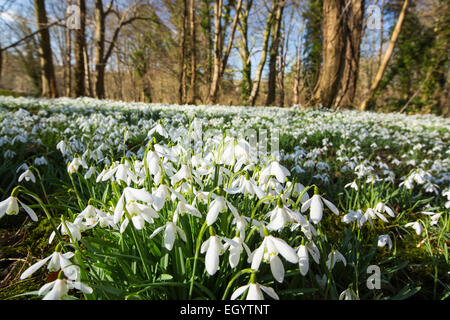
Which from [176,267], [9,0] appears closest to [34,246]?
[176,267]

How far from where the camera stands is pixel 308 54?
22750 millimetres

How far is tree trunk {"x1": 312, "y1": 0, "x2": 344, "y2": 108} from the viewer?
8.32m

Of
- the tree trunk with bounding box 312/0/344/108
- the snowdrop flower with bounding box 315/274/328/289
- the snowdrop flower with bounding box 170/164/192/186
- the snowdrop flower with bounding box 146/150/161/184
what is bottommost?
the snowdrop flower with bounding box 315/274/328/289

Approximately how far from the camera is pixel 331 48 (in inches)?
334

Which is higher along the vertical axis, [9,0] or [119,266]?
[9,0]

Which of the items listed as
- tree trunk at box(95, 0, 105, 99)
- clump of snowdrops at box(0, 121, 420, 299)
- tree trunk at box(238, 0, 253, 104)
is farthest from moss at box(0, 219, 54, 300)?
tree trunk at box(238, 0, 253, 104)

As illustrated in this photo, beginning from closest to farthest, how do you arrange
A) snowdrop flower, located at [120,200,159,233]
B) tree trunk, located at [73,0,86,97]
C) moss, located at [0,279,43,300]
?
snowdrop flower, located at [120,200,159,233]
moss, located at [0,279,43,300]
tree trunk, located at [73,0,86,97]

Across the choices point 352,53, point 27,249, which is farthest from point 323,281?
point 352,53

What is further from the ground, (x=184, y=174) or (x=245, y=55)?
(x=245, y=55)

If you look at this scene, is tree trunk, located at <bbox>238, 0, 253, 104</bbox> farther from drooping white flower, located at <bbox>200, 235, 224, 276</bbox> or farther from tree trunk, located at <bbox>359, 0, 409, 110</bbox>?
drooping white flower, located at <bbox>200, 235, 224, 276</bbox>

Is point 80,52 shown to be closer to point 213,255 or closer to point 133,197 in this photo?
point 133,197
